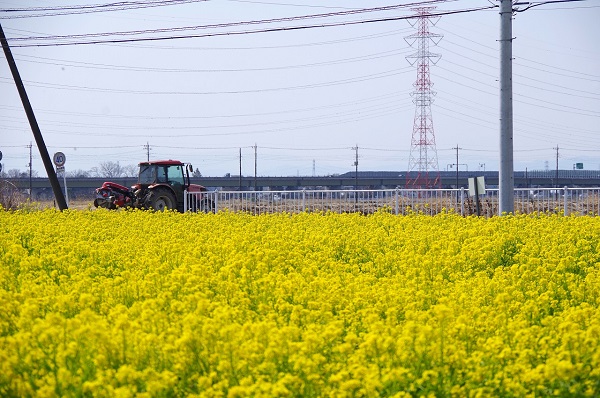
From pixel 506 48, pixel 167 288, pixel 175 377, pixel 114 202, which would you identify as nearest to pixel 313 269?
pixel 167 288

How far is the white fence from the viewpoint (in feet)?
68.9

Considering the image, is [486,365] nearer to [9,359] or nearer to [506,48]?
[9,359]

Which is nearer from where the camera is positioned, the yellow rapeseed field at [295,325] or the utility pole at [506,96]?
the yellow rapeseed field at [295,325]

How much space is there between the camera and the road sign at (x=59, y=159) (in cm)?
2676

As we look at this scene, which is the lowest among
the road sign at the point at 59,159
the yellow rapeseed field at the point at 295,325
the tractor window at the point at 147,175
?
the yellow rapeseed field at the point at 295,325

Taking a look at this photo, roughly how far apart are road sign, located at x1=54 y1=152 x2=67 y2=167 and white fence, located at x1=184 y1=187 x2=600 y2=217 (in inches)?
162

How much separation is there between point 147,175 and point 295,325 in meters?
23.1

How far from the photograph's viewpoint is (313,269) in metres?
8.42

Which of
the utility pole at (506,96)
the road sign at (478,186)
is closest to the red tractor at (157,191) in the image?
the road sign at (478,186)

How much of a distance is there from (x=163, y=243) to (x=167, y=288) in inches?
135

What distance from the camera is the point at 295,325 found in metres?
5.81

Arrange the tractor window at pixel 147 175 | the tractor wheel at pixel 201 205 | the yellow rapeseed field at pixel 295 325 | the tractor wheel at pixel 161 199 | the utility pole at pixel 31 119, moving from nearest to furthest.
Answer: the yellow rapeseed field at pixel 295 325, the utility pole at pixel 31 119, the tractor wheel at pixel 201 205, the tractor wheel at pixel 161 199, the tractor window at pixel 147 175

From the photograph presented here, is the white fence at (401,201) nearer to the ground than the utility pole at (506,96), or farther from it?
nearer to the ground

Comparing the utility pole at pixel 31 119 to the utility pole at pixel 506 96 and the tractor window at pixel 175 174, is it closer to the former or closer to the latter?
the tractor window at pixel 175 174
